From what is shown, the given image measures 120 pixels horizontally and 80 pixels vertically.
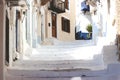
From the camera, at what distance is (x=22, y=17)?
691 inches

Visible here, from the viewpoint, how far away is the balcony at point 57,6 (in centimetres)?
3489

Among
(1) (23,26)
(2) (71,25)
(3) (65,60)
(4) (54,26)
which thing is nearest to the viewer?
(3) (65,60)

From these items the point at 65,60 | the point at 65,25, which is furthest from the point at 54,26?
the point at 65,60

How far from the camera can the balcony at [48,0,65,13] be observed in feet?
114

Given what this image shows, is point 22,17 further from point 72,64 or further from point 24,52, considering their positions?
point 72,64

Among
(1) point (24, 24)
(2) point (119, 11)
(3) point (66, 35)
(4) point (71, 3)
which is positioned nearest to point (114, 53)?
(2) point (119, 11)

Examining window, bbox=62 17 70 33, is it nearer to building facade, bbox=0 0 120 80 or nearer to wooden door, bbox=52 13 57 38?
wooden door, bbox=52 13 57 38

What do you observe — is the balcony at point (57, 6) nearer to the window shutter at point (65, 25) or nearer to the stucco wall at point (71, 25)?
the stucco wall at point (71, 25)

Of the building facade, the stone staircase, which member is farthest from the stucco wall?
the stone staircase

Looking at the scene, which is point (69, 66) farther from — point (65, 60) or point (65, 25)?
point (65, 25)

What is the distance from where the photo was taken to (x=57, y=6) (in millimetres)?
36250

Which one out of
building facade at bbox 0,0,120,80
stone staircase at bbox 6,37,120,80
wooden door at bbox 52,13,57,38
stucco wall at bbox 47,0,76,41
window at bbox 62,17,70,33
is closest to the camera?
building facade at bbox 0,0,120,80

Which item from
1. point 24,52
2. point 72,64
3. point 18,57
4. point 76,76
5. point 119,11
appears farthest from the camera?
point 24,52

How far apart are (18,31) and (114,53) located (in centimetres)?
486
